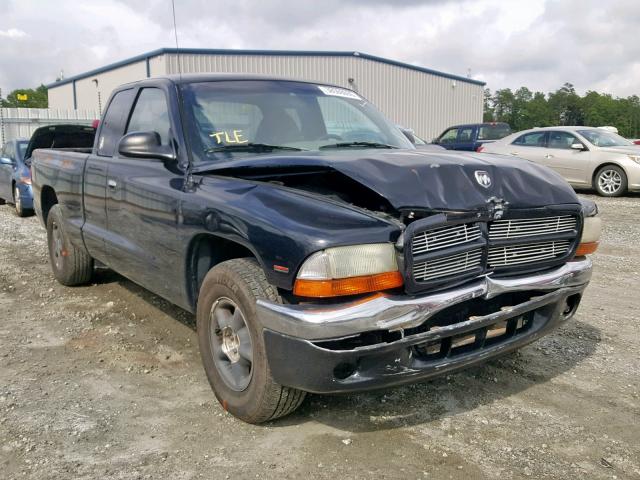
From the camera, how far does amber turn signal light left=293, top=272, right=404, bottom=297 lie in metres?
2.60

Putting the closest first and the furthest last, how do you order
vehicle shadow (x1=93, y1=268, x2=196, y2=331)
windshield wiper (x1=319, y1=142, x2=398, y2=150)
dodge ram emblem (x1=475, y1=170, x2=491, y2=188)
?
dodge ram emblem (x1=475, y1=170, x2=491, y2=188) → windshield wiper (x1=319, y1=142, x2=398, y2=150) → vehicle shadow (x1=93, y1=268, x2=196, y2=331)

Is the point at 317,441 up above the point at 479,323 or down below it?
below

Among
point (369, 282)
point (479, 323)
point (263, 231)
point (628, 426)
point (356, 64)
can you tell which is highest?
point (356, 64)

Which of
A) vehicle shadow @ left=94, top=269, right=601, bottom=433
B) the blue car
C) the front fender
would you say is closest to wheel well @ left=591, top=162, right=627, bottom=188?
vehicle shadow @ left=94, top=269, right=601, bottom=433

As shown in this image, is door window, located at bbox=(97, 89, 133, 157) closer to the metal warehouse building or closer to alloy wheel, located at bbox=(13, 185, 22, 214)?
alloy wheel, located at bbox=(13, 185, 22, 214)

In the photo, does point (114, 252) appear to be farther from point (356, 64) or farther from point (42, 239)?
point (356, 64)

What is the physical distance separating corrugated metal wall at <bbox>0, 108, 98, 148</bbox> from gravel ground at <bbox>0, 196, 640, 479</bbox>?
21.0 m

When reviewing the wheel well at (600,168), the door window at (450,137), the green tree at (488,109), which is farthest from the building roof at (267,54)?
the green tree at (488,109)

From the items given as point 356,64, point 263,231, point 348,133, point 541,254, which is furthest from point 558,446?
point 356,64

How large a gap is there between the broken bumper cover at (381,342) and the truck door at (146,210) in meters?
1.12

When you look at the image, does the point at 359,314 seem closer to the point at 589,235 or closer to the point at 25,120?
the point at 589,235

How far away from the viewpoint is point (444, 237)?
9.21 ft

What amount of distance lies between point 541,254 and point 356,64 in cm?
2548

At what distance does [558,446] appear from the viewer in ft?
9.64
